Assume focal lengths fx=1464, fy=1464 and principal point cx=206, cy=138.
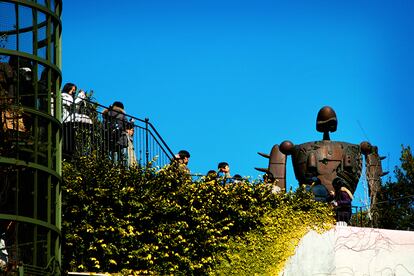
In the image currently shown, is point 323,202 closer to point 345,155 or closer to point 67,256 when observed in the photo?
point 345,155

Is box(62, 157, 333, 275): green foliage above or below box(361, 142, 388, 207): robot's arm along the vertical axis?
below

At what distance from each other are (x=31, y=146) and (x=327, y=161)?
12634 millimetres

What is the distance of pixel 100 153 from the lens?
2958 centimetres

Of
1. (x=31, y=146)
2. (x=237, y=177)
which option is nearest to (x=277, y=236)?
(x=237, y=177)

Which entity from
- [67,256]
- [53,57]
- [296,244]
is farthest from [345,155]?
[53,57]

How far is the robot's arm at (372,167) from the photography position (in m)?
33.7

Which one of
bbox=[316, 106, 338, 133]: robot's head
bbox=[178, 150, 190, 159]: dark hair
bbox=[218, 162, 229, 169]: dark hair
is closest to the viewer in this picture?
bbox=[178, 150, 190, 159]: dark hair

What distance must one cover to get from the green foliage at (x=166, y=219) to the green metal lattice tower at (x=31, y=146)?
5468 millimetres

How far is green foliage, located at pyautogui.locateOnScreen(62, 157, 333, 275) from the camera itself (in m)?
27.8

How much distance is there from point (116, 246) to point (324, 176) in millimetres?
6813

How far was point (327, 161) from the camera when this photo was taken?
33094mm

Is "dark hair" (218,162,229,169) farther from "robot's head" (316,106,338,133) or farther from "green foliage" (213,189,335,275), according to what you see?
"robot's head" (316,106,338,133)

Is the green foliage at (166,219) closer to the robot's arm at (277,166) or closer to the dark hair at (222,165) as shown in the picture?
the dark hair at (222,165)

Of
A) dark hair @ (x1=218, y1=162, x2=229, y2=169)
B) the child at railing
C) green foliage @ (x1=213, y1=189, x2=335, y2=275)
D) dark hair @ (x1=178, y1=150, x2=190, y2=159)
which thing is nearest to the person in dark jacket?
green foliage @ (x1=213, y1=189, x2=335, y2=275)
